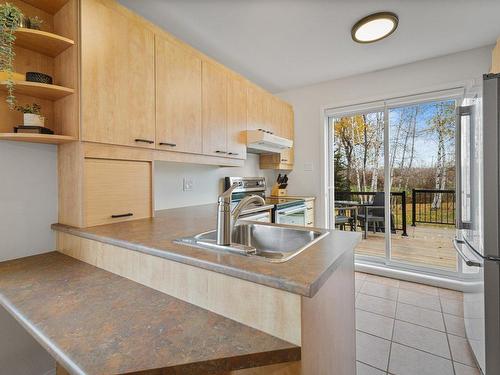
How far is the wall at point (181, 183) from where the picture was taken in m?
2.26

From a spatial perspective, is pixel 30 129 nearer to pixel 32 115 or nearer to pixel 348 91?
pixel 32 115

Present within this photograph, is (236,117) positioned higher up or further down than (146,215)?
higher up

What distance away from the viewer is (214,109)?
7.45 feet

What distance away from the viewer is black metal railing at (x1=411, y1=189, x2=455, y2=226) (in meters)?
3.05

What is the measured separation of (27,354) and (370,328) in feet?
7.66

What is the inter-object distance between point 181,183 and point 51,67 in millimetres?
1300

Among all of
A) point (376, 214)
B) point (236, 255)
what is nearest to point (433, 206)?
point (376, 214)

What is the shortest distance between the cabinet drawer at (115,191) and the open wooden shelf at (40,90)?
1.28 ft

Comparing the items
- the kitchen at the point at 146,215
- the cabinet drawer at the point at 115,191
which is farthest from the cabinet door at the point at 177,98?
the cabinet drawer at the point at 115,191

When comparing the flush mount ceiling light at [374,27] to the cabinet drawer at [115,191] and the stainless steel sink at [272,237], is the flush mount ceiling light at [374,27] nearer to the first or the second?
the stainless steel sink at [272,237]

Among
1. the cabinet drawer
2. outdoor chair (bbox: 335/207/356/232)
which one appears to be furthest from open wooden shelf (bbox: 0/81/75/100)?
outdoor chair (bbox: 335/207/356/232)

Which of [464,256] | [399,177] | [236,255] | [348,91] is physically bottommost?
[464,256]

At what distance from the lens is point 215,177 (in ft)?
9.57

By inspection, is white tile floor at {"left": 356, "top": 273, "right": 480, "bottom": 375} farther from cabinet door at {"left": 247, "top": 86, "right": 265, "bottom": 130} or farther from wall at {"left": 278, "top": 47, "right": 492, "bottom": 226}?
cabinet door at {"left": 247, "top": 86, "right": 265, "bottom": 130}
